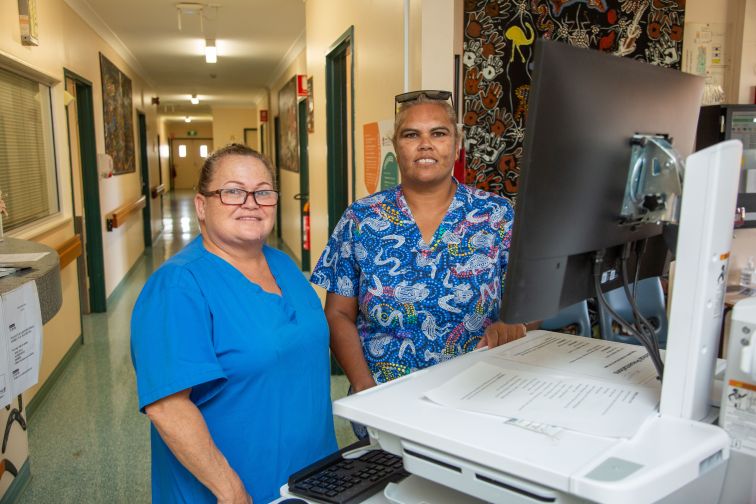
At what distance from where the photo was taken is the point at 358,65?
331 centimetres

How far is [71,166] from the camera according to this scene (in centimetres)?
489

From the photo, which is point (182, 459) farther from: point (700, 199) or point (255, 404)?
point (700, 199)

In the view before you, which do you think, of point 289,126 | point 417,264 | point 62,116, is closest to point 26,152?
point 62,116

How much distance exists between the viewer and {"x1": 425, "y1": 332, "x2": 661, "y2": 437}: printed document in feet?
2.80

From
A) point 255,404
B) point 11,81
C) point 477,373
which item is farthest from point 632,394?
point 11,81

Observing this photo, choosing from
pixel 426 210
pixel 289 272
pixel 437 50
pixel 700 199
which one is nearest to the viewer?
pixel 700 199

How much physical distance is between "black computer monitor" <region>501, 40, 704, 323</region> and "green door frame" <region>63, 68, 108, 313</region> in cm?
543

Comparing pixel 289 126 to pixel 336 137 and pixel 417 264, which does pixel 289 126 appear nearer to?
pixel 336 137

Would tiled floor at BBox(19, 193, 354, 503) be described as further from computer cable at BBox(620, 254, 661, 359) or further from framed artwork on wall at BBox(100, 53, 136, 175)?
framed artwork on wall at BBox(100, 53, 136, 175)

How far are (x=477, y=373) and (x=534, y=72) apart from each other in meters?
0.50

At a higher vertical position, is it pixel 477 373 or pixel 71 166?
pixel 71 166

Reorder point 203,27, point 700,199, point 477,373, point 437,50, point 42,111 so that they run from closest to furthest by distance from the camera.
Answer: point 700,199 < point 477,373 < point 437,50 < point 42,111 < point 203,27

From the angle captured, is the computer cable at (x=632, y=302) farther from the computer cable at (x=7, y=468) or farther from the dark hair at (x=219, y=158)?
the computer cable at (x=7, y=468)

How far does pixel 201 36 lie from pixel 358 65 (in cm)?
444
